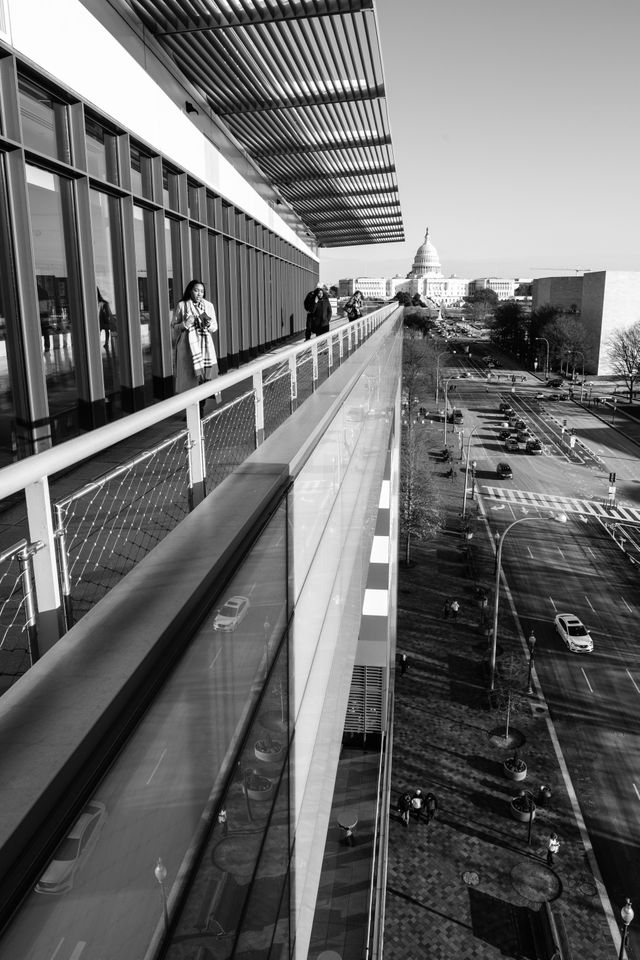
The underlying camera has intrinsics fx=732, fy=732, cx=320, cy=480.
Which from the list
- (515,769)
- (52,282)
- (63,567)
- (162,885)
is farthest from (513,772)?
(162,885)

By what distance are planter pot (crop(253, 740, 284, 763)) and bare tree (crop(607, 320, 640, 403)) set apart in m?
77.7

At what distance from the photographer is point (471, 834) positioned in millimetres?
20312

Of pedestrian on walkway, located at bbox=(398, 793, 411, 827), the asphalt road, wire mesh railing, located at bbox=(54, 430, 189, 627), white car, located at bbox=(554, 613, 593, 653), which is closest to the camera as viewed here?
wire mesh railing, located at bbox=(54, 430, 189, 627)

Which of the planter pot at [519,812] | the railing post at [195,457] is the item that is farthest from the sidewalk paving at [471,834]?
the railing post at [195,457]

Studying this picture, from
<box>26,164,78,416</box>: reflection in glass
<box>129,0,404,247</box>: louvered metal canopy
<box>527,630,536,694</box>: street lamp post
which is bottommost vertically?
<box>527,630,536,694</box>: street lamp post

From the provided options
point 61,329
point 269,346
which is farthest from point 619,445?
point 61,329

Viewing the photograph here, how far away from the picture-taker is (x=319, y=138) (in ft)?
71.9

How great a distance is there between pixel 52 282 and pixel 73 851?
7.91 metres

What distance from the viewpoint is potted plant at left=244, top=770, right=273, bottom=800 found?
2332mm

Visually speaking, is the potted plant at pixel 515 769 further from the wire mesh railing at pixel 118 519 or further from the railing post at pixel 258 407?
the wire mesh railing at pixel 118 519

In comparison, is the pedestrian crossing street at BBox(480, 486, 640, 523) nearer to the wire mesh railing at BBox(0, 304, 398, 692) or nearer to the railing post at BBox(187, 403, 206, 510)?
the wire mesh railing at BBox(0, 304, 398, 692)

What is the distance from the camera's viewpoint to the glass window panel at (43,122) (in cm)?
741

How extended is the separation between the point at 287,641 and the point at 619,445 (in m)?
61.0

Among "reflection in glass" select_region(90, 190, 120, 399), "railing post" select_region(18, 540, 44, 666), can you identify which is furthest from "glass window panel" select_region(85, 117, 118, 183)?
"railing post" select_region(18, 540, 44, 666)
